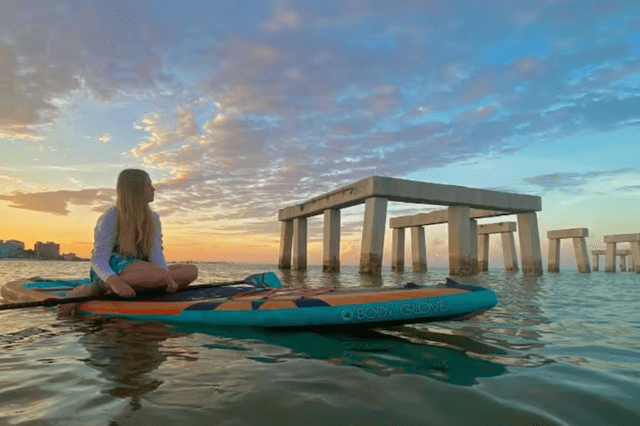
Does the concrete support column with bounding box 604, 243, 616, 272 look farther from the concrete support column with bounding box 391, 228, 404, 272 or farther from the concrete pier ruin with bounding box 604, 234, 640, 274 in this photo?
the concrete support column with bounding box 391, 228, 404, 272

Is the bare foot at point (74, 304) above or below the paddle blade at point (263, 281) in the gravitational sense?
below

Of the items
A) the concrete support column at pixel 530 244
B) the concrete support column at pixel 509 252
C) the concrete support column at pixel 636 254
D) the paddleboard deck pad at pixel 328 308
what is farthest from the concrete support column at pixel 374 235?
the concrete support column at pixel 636 254

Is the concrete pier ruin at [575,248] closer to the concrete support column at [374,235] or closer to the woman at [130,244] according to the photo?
the concrete support column at [374,235]

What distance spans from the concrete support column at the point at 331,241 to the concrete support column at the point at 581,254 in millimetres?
26262

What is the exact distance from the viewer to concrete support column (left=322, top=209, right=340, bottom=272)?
2515cm

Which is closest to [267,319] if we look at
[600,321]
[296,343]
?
[296,343]

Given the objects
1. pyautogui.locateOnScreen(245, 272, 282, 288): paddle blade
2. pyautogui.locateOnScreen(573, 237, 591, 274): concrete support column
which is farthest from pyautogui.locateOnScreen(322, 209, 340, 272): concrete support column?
pyautogui.locateOnScreen(573, 237, 591, 274): concrete support column

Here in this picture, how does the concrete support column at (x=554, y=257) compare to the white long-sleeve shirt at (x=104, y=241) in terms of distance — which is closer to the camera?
the white long-sleeve shirt at (x=104, y=241)

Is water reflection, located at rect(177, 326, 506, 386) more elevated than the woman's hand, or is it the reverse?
the woman's hand

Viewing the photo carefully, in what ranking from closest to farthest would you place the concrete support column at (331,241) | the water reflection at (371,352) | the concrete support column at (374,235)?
the water reflection at (371,352) < the concrete support column at (374,235) < the concrete support column at (331,241)

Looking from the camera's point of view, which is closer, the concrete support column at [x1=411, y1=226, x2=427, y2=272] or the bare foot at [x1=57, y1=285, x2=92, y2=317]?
the bare foot at [x1=57, y1=285, x2=92, y2=317]

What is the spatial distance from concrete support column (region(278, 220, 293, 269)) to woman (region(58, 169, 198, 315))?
28744 millimetres

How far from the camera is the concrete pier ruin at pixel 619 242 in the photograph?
41906 millimetres

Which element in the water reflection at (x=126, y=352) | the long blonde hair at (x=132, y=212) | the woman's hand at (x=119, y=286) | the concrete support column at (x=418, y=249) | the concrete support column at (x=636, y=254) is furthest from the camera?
the concrete support column at (x=636, y=254)
